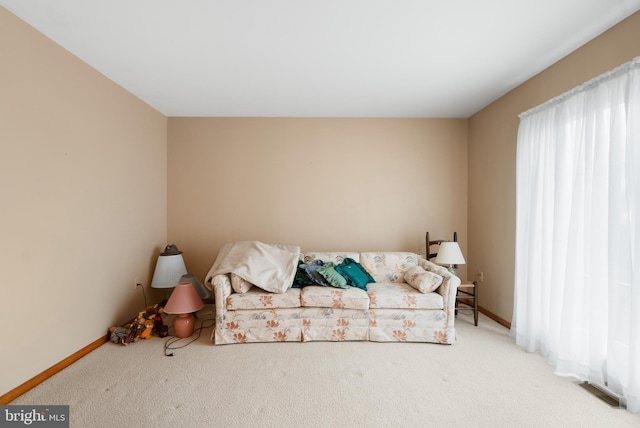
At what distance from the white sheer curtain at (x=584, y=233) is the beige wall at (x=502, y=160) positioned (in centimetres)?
20

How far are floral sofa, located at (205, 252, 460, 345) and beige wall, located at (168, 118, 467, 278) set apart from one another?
1.24m

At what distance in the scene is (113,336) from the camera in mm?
2896

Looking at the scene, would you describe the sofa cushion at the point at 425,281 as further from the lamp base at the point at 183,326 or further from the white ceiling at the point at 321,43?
the lamp base at the point at 183,326

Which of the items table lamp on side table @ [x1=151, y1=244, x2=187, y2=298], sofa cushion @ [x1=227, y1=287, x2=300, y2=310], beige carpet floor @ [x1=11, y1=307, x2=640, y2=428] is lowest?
beige carpet floor @ [x1=11, y1=307, x2=640, y2=428]

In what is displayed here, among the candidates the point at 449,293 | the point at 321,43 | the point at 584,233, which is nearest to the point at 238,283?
the point at 449,293

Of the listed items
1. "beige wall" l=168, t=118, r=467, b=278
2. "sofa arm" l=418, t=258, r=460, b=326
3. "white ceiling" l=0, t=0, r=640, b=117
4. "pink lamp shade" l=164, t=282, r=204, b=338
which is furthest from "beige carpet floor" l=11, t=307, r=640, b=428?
"white ceiling" l=0, t=0, r=640, b=117

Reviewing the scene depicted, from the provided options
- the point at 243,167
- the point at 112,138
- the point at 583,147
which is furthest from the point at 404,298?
the point at 112,138

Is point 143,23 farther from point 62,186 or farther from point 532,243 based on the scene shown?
point 532,243

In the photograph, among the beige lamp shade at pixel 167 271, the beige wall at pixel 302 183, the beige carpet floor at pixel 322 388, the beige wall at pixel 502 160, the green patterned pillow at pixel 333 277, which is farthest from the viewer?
the beige wall at pixel 302 183

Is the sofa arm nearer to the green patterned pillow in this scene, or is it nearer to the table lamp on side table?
the green patterned pillow

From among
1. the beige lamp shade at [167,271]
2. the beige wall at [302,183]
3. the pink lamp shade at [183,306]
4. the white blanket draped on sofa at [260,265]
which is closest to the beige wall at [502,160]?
the beige wall at [302,183]

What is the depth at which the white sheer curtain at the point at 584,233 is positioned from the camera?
6.33 ft

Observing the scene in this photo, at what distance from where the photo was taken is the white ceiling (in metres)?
1.93

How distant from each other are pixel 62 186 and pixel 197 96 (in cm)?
166
